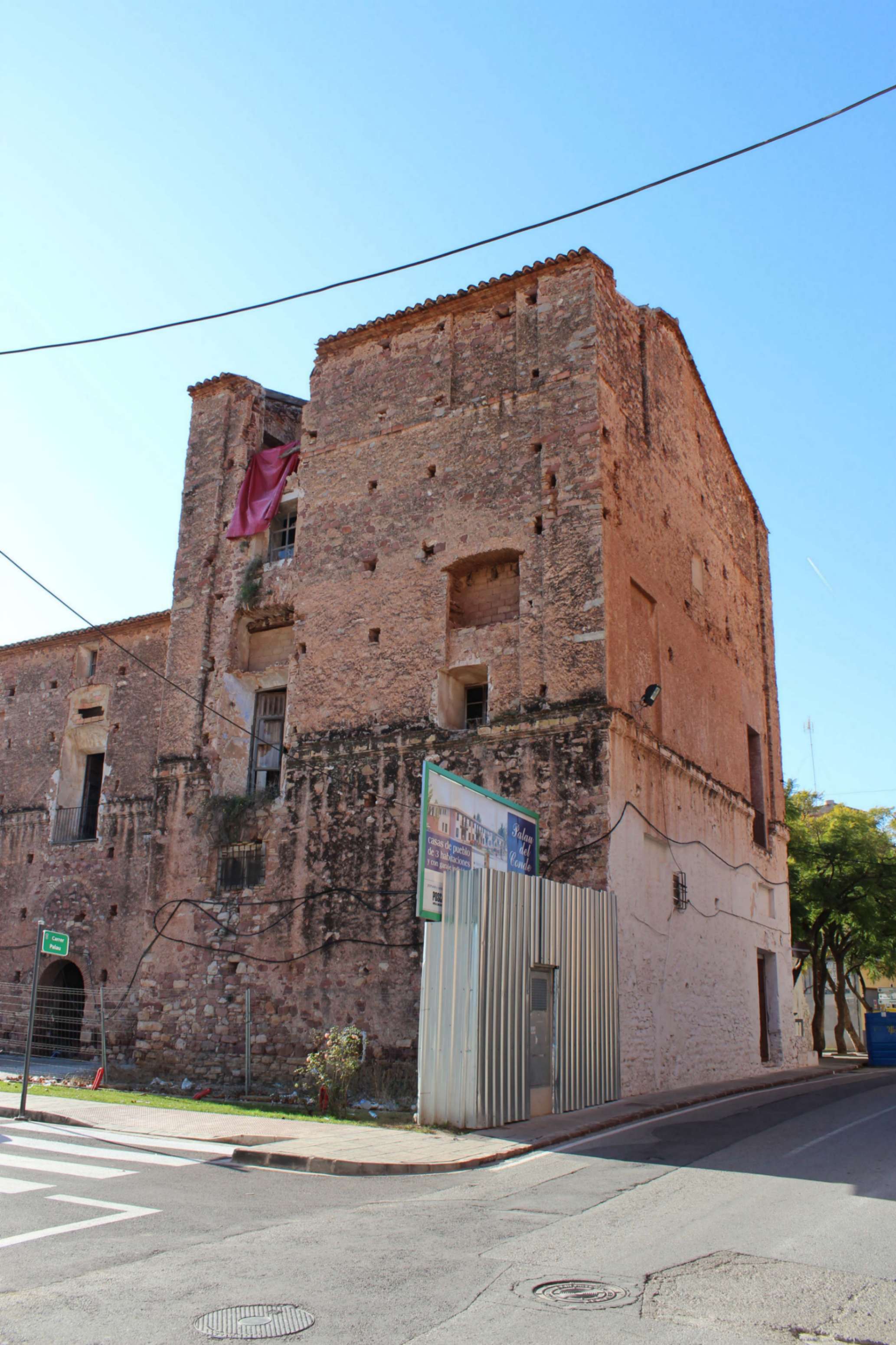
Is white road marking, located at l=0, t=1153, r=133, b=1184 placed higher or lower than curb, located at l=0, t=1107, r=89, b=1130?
higher

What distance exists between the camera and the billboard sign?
1098cm

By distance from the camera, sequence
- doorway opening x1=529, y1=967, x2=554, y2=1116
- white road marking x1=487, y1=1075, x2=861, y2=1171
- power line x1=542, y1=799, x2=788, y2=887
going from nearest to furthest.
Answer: white road marking x1=487, y1=1075, x2=861, y2=1171 → doorway opening x1=529, y1=967, x2=554, y2=1116 → power line x1=542, y1=799, x2=788, y2=887

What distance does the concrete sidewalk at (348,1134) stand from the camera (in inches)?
336

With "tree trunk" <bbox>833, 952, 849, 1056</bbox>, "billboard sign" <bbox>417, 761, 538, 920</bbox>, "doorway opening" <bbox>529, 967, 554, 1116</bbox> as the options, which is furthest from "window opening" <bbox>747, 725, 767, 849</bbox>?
"doorway opening" <bbox>529, 967, 554, 1116</bbox>

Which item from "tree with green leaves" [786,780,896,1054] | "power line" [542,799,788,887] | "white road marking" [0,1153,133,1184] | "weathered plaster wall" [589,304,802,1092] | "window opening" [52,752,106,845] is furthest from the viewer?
"tree with green leaves" [786,780,896,1054]

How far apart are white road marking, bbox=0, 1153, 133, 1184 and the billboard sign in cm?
396

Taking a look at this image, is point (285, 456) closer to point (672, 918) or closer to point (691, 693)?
point (691, 693)

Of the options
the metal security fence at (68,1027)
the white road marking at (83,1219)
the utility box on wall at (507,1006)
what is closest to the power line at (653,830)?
the utility box on wall at (507,1006)

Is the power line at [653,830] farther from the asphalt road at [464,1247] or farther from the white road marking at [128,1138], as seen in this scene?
the white road marking at [128,1138]

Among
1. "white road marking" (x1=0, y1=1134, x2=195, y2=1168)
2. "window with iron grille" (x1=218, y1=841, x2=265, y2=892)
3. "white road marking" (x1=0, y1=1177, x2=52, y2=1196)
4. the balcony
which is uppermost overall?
the balcony

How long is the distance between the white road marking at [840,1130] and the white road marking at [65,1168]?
18.2 feet

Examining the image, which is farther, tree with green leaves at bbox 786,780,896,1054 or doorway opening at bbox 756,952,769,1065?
tree with green leaves at bbox 786,780,896,1054

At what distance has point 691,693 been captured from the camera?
1850cm

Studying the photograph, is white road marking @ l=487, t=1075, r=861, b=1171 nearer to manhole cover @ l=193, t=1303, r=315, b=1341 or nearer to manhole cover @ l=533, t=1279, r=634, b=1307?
manhole cover @ l=533, t=1279, r=634, b=1307
